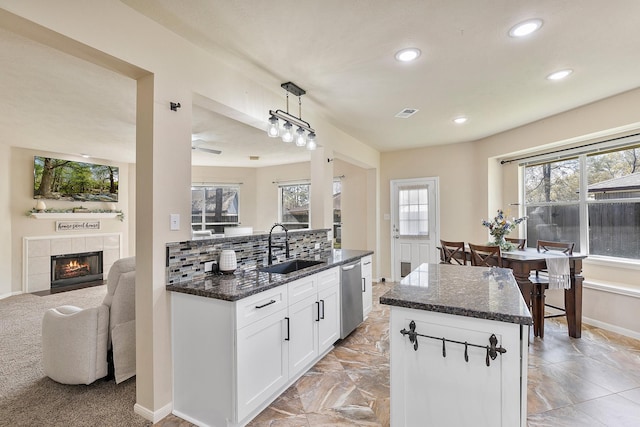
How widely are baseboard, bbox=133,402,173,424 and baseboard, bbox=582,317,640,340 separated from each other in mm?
4471

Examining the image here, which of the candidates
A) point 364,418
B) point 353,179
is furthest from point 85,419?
point 353,179

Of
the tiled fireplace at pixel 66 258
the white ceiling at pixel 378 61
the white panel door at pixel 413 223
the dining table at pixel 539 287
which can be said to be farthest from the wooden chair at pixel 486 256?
the tiled fireplace at pixel 66 258

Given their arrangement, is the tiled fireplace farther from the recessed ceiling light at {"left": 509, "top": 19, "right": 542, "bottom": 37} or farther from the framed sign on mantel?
the recessed ceiling light at {"left": 509, "top": 19, "right": 542, "bottom": 37}

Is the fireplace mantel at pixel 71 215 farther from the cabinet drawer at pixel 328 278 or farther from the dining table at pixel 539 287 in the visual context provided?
the dining table at pixel 539 287

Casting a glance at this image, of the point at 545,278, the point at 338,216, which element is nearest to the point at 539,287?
the point at 545,278

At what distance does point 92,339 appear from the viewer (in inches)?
93.0

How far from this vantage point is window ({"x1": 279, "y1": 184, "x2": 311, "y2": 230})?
7.06 metres

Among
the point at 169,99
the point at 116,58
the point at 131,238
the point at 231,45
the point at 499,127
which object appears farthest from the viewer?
the point at 131,238

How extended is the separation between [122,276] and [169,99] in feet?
4.89

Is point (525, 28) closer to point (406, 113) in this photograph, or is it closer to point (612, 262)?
point (406, 113)

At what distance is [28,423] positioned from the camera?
1981 mm

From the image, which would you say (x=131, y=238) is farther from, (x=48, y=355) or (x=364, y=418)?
(x=364, y=418)

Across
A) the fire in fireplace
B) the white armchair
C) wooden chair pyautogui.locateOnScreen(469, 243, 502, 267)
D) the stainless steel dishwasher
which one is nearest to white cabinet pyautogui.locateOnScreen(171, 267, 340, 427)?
the white armchair

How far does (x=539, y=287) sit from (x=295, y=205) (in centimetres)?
503
